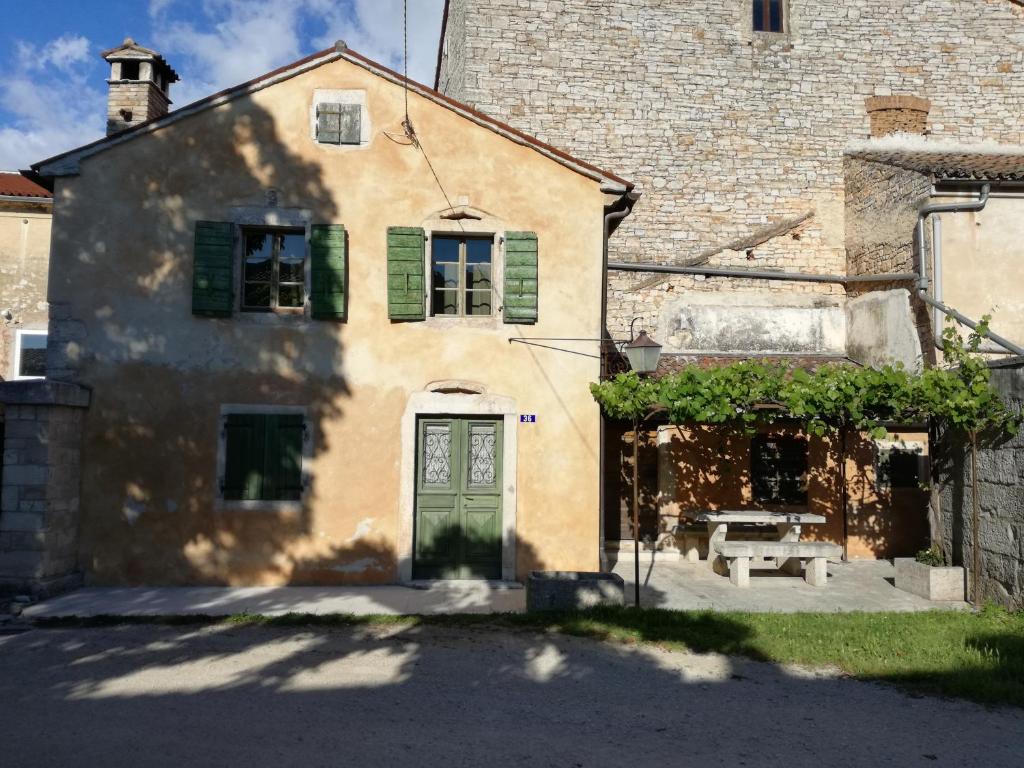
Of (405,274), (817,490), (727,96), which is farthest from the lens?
(727,96)

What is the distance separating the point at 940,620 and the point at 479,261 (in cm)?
622

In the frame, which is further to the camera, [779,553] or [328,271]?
[779,553]

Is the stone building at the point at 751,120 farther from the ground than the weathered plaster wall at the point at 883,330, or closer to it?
farther from the ground

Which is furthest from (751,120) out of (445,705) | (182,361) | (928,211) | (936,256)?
(445,705)

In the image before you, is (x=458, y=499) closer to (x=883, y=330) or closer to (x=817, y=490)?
(x=817, y=490)

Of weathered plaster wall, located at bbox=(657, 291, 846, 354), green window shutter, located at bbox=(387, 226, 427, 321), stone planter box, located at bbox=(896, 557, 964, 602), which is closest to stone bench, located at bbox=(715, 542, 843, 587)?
stone planter box, located at bbox=(896, 557, 964, 602)

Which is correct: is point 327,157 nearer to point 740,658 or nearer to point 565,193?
point 565,193

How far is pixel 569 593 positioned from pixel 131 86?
9364mm

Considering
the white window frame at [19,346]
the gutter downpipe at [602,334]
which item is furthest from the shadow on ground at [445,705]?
the white window frame at [19,346]

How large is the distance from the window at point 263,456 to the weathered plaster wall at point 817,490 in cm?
605

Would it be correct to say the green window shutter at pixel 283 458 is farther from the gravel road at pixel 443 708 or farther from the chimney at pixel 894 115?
the chimney at pixel 894 115

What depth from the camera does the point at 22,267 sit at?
15.9 m

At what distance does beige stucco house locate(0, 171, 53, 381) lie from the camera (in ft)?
51.6

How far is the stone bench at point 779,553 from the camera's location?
30.9 ft
